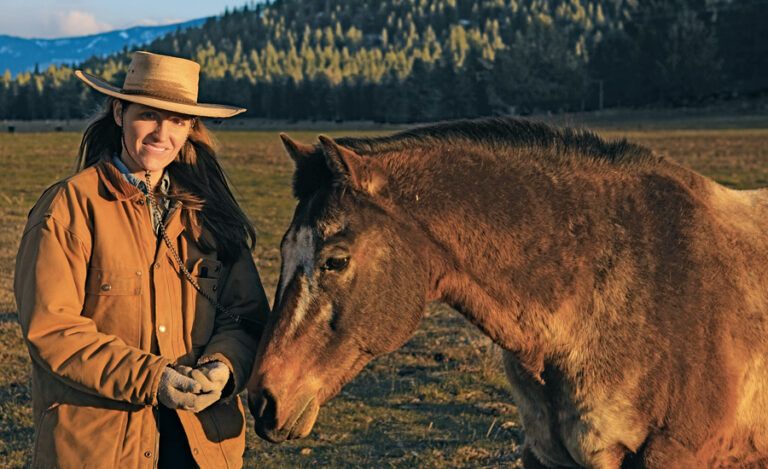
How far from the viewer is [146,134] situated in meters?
3.36

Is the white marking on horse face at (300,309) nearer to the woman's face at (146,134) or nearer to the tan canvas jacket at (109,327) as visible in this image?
the tan canvas jacket at (109,327)

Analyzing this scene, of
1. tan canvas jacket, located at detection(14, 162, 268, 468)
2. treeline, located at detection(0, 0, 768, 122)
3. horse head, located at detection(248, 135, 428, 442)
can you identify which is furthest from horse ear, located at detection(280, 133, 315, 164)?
treeline, located at detection(0, 0, 768, 122)

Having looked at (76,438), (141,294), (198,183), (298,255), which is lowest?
(76,438)

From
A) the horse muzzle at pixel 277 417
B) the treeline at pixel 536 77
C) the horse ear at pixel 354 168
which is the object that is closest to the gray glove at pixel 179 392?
the horse muzzle at pixel 277 417

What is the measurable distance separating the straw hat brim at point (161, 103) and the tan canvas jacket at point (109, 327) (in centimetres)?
30

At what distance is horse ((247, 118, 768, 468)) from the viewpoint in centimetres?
317

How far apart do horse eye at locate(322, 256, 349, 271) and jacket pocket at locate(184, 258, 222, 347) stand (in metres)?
0.64

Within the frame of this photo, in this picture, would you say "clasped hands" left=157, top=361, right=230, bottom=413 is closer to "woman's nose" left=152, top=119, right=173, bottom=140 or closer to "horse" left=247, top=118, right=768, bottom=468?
"horse" left=247, top=118, right=768, bottom=468

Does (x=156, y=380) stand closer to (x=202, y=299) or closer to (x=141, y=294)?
(x=141, y=294)

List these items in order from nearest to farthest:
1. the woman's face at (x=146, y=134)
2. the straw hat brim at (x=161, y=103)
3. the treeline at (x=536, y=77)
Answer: the straw hat brim at (x=161, y=103) → the woman's face at (x=146, y=134) → the treeline at (x=536, y=77)

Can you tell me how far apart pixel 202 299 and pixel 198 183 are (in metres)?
0.54

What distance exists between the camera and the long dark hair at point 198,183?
353cm

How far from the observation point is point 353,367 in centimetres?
325

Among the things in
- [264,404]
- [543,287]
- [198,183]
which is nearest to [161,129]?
[198,183]
